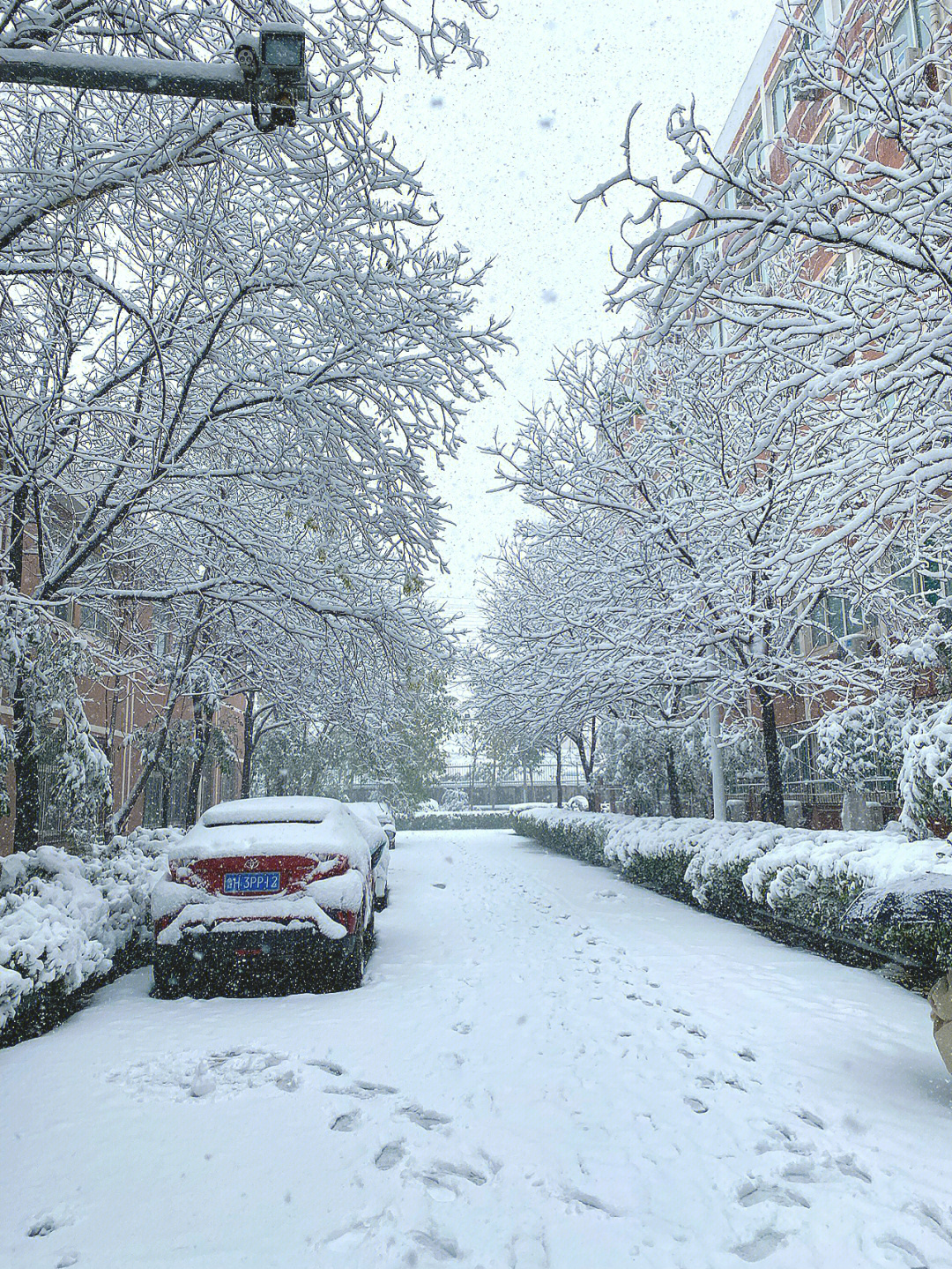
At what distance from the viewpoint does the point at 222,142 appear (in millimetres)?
5648

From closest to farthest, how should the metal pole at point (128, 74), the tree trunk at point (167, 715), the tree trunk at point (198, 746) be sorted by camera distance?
the metal pole at point (128, 74) → the tree trunk at point (167, 715) → the tree trunk at point (198, 746)

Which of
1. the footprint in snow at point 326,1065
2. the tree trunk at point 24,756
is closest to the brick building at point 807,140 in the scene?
the tree trunk at point 24,756

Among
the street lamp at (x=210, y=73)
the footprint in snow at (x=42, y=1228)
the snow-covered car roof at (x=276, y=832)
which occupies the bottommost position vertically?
the footprint in snow at (x=42, y=1228)

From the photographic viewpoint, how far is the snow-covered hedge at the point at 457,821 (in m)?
46.6

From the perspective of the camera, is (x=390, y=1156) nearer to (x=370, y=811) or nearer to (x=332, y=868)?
(x=332, y=868)

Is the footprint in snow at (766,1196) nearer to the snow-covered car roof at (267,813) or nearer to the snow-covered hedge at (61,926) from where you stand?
the snow-covered hedge at (61,926)

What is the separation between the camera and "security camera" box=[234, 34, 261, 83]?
4.04 metres

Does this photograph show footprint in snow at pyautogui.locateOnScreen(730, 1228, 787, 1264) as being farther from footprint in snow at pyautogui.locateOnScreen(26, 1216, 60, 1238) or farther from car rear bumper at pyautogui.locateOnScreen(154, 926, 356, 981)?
car rear bumper at pyautogui.locateOnScreen(154, 926, 356, 981)

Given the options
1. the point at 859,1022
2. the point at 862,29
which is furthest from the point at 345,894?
the point at 862,29

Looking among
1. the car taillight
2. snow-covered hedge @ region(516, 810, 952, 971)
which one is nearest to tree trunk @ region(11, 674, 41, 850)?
the car taillight

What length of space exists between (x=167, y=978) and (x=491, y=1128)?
3.54m

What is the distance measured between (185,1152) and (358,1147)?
2.28ft

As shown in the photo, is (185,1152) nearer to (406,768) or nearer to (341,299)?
(341,299)

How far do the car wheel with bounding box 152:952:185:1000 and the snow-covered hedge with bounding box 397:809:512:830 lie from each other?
39.9 metres
